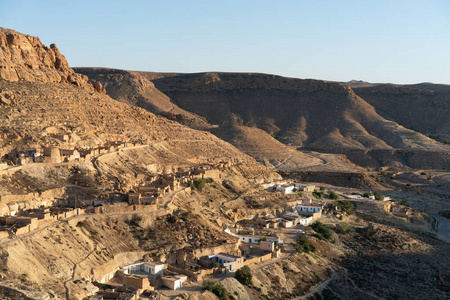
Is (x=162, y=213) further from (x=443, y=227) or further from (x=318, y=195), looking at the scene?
(x=443, y=227)

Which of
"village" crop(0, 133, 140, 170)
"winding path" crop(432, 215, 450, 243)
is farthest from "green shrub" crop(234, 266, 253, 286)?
"winding path" crop(432, 215, 450, 243)

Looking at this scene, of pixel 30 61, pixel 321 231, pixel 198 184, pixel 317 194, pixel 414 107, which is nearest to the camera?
pixel 321 231

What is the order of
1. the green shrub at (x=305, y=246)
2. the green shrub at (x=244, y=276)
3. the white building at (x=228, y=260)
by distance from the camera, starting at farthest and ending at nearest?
the green shrub at (x=305, y=246) < the white building at (x=228, y=260) < the green shrub at (x=244, y=276)

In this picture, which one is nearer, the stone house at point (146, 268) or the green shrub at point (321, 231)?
the stone house at point (146, 268)

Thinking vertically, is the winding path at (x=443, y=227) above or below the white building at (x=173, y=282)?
below

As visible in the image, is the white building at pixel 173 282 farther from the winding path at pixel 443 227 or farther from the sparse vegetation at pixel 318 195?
the sparse vegetation at pixel 318 195

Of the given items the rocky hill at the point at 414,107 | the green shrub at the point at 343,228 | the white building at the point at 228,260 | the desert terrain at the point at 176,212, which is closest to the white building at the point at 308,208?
the desert terrain at the point at 176,212

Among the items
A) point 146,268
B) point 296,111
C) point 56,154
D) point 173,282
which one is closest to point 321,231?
point 146,268
